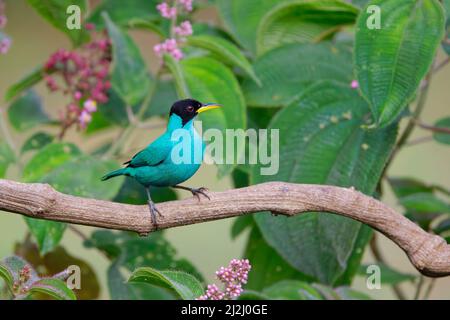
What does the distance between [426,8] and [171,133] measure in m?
0.61

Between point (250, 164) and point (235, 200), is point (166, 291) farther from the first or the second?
point (235, 200)

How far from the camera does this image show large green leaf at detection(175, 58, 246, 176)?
212 centimetres

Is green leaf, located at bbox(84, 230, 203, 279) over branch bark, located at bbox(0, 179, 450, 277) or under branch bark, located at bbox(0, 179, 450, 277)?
over

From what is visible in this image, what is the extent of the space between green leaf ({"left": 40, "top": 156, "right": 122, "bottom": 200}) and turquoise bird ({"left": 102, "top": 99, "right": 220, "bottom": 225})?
0.59ft

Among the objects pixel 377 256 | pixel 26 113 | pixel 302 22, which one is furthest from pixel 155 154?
pixel 377 256

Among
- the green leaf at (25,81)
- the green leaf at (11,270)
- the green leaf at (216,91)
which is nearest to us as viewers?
the green leaf at (11,270)

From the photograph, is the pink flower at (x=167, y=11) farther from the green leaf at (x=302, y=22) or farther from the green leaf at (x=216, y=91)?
the green leaf at (x=302, y=22)

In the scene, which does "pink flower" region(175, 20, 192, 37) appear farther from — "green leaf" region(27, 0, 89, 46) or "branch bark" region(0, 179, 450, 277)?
"branch bark" region(0, 179, 450, 277)

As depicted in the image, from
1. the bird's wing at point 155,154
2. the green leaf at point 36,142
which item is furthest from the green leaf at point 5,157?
the bird's wing at point 155,154

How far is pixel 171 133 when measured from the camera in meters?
1.85

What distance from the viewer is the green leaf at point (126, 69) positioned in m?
2.24

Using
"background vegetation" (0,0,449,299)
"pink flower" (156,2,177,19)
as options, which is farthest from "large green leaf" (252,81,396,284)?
"pink flower" (156,2,177,19)

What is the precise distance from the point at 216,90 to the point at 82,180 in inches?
15.1

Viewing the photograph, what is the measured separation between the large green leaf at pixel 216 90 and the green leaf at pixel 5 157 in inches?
17.5
